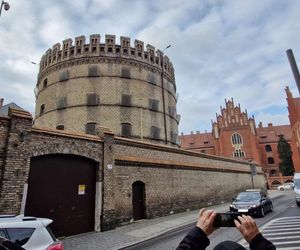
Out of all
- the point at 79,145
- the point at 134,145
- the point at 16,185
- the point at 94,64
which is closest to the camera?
the point at 16,185

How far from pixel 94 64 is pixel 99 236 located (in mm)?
22310

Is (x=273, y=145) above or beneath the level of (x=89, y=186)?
Result: above

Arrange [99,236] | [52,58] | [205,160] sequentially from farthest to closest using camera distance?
[52,58]
[205,160]
[99,236]

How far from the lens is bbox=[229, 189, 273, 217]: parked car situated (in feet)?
52.0

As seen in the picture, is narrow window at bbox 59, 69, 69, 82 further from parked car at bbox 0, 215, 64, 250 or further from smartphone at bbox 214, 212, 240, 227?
smartphone at bbox 214, 212, 240, 227

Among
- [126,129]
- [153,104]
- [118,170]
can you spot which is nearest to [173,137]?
[153,104]

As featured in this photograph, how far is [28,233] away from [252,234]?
4.54 m

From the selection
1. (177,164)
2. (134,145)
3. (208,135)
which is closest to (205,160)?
(177,164)

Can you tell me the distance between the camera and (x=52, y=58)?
3184cm

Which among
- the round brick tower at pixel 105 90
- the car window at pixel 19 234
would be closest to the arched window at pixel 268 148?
the round brick tower at pixel 105 90

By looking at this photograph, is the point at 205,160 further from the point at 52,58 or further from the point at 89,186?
the point at 52,58

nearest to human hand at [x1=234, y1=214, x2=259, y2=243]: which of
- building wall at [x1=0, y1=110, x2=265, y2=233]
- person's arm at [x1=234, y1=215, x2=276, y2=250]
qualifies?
person's arm at [x1=234, y1=215, x2=276, y2=250]

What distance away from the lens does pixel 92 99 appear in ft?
94.1

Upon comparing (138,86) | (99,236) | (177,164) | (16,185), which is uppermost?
(138,86)
